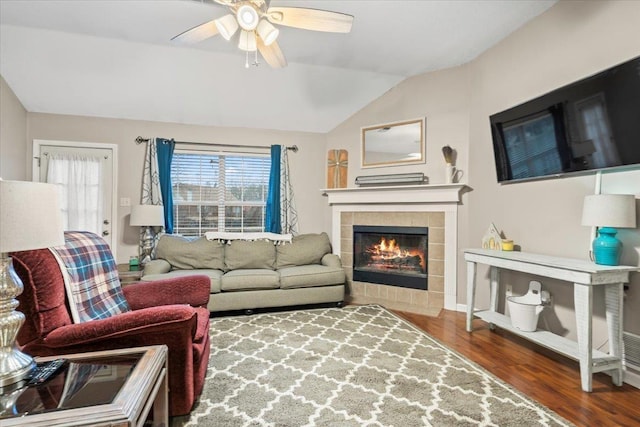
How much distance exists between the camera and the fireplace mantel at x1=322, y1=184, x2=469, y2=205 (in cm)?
388

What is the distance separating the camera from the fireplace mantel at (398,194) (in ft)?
12.7

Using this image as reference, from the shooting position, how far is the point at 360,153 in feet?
15.2

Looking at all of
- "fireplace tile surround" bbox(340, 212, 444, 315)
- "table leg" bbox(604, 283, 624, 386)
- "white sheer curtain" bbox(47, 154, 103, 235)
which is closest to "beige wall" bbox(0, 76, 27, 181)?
"white sheer curtain" bbox(47, 154, 103, 235)

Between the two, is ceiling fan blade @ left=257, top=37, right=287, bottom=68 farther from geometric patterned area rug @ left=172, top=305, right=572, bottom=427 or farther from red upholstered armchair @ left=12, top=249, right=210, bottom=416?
geometric patterned area rug @ left=172, top=305, right=572, bottom=427

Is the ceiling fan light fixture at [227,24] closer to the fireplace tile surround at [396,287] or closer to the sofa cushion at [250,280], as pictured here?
the sofa cushion at [250,280]

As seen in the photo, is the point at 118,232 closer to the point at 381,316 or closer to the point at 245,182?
the point at 245,182

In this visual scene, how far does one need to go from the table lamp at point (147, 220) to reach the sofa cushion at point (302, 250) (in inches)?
58.0

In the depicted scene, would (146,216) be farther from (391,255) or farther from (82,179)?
(391,255)

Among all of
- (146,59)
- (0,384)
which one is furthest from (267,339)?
(146,59)

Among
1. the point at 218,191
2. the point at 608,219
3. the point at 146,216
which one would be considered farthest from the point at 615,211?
the point at 146,216

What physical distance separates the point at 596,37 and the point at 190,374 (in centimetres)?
347

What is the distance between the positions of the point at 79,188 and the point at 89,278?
2795mm

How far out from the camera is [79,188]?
4.13 metres

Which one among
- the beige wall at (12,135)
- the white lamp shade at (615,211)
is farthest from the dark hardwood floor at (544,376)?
the beige wall at (12,135)
